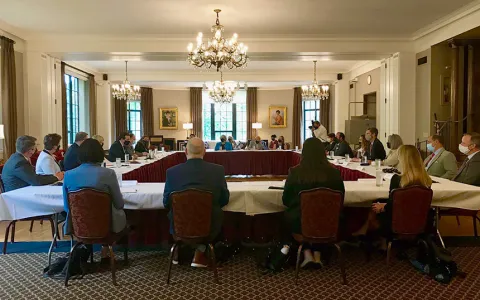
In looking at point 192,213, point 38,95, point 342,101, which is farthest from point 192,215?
point 342,101

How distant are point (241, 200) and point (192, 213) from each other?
0.69m

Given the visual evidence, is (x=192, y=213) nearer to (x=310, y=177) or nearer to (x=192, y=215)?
(x=192, y=215)

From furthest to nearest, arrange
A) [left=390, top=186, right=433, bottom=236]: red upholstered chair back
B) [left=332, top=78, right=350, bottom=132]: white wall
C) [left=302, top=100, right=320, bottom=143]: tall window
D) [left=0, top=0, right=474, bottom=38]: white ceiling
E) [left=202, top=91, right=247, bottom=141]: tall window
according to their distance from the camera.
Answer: [left=202, top=91, right=247, bottom=141]: tall window
[left=302, top=100, right=320, bottom=143]: tall window
[left=332, top=78, right=350, bottom=132]: white wall
[left=0, top=0, right=474, bottom=38]: white ceiling
[left=390, top=186, right=433, bottom=236]: red upholstered chair back

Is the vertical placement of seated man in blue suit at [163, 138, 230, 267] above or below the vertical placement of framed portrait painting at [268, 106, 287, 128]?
below

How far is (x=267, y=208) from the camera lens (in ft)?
12.3

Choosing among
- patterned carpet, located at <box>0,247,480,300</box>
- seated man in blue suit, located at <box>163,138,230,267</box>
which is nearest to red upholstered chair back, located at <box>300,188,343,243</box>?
patterned carpet, located at <box>0,247,480,300</box>

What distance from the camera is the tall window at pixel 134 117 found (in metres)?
17.1

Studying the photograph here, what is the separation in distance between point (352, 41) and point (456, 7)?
7.95 ft

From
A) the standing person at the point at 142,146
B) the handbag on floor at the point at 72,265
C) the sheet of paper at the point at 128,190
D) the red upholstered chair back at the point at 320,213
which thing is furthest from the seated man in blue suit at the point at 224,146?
the red upholstered chair back at the point at 320,213

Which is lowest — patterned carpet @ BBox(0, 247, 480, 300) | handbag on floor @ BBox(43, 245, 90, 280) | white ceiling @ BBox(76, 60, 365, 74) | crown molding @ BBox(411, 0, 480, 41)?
patterned carpet @ BBox(0, 247, 480, 300)

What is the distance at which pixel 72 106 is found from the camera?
1263cm

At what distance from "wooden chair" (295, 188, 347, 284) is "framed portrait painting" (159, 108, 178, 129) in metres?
15.0

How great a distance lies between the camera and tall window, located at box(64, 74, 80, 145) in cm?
1225

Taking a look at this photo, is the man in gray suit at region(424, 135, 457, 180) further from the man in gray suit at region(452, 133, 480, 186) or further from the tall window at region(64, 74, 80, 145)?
the tall window at region(64, 74, 80, 145)
